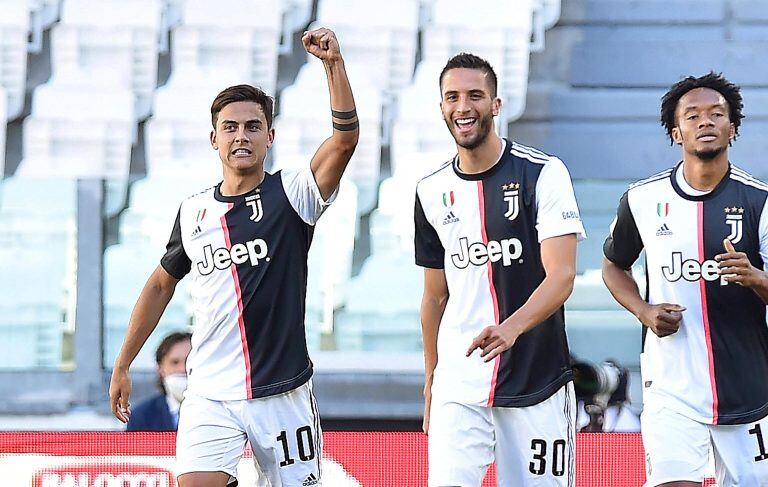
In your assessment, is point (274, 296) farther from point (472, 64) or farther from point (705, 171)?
point (705, 171)

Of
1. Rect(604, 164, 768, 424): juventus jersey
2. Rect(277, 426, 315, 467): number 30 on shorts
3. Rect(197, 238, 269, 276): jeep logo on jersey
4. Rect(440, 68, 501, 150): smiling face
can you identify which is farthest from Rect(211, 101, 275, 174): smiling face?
Rect(604, 164, 768, 424): juventus jersey

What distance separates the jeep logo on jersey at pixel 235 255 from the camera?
430 cm

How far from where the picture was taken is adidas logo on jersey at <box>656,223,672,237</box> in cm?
435

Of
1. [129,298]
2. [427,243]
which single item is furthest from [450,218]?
[129,298]

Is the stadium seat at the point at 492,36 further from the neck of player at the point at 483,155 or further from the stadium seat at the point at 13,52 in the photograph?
the neck of player at the point at 483,155

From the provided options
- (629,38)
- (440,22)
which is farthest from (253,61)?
(629,38)

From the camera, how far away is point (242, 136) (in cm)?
434

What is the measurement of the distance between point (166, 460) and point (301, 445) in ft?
4.10

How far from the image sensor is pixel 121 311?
7.19 metres

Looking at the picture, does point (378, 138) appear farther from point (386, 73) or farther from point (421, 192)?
point (421, 192)

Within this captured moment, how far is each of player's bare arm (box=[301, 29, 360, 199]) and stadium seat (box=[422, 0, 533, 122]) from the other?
3.87 metres

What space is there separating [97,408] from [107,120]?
1.83m

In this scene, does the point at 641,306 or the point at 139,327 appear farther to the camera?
the point at 139,327

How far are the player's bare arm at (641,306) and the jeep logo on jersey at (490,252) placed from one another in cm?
46
